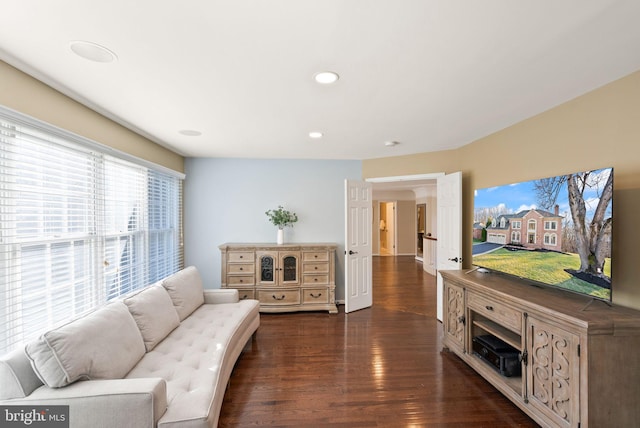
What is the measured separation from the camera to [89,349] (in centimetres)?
159

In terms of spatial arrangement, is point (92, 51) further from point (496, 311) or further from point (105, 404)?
point (496, 311)

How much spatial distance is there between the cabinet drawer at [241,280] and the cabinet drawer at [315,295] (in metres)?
0.81

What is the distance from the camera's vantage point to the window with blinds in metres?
1.69

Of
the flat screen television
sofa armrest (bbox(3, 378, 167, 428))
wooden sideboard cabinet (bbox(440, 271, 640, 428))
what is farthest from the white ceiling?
sofa armrest (bbox(3, 378, 167, 428))

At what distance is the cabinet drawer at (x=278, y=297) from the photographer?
4.06m

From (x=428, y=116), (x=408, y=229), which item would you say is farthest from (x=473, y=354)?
(x=408, y=229)

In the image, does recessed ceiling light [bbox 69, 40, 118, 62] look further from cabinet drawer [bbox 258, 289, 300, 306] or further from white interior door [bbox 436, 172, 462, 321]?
white interior door [bbox 436, 172, 462, 321]

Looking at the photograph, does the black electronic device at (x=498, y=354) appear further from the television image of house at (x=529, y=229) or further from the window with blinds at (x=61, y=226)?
the window with blinds at (x=61, y=226)

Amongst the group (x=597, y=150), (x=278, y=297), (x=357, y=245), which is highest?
(x=597, y=150)

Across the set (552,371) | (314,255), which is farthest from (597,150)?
(314,255)

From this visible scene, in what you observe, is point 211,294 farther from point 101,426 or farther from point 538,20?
point 538,20

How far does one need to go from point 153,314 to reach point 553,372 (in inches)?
117

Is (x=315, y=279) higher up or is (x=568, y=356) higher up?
(x=568, y=356)

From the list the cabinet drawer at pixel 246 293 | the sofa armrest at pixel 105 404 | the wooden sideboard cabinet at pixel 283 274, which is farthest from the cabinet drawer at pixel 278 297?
the sofa armrest at pixel 105 404
